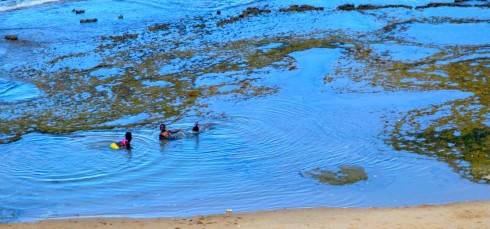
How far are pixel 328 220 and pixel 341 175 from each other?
2336 mm

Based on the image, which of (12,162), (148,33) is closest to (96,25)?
(148,33)

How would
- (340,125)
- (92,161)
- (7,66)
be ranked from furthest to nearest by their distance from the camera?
(7,66)
(340,125)
(92,161)

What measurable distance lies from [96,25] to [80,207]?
18491 mm

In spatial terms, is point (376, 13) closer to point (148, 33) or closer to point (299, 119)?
point (148, 33)

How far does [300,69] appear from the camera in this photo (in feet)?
70.3

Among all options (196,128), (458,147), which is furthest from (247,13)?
(458,147)

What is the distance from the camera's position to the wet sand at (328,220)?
417 inches

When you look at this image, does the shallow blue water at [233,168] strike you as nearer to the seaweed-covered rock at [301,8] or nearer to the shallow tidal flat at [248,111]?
the shallow tidal flat at [248,111]

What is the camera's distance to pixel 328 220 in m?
10.9

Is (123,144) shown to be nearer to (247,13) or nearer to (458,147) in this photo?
(458,147)

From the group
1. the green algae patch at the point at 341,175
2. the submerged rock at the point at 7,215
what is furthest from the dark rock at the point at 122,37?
the submerged rock at the point at 7,215

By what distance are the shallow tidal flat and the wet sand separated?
42cm

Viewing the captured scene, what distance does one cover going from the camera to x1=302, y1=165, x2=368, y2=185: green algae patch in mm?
12812

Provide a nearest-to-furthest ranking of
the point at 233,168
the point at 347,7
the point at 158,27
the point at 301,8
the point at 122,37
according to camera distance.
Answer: the point at 233,168 < the point at 122,37 < the point at 158,27 < the point at 347,7 < the point at 301,8
